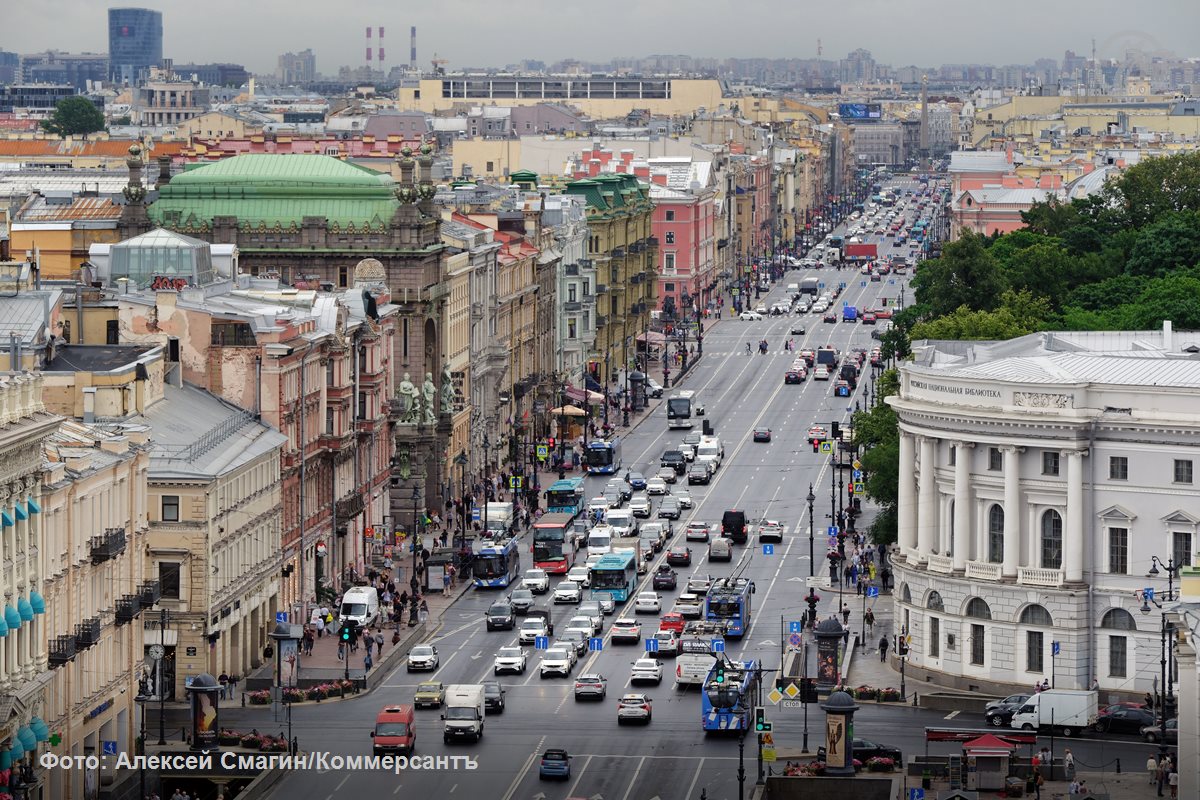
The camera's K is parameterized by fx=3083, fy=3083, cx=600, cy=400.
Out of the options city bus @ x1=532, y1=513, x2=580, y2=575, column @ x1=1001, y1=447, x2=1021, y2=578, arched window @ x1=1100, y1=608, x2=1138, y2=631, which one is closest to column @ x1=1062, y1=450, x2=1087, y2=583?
arched window @ x1=1100, y1=608, x2=1138, y2=631

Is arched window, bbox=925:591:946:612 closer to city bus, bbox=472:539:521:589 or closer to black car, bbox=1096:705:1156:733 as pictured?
black car, bbox=1096:705:1156:733

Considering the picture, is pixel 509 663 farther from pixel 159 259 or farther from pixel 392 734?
pixel 159 259

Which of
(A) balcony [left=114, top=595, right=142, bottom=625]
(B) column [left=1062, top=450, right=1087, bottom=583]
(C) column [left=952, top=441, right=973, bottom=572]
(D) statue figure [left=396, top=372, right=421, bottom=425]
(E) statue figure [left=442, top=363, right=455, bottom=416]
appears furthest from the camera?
(E) statue figure [left=442, top=363, right=455, bottom=416]

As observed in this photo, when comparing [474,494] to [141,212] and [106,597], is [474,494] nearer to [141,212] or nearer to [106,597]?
[141,212]

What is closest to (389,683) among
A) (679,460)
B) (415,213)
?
(415,213)

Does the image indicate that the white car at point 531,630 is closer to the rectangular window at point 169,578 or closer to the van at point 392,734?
the rectangular window at point 169,578

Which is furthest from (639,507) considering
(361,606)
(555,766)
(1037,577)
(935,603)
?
(555,766)

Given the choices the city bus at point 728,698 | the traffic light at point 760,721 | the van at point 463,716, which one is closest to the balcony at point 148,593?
the van at point 463,716
